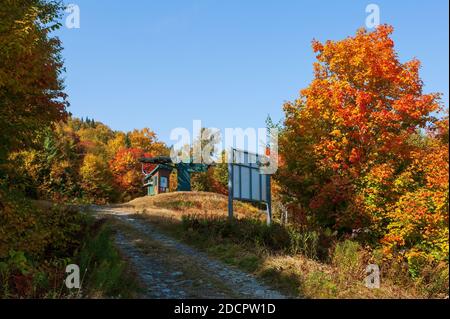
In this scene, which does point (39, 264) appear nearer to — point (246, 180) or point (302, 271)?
point (302, 271)

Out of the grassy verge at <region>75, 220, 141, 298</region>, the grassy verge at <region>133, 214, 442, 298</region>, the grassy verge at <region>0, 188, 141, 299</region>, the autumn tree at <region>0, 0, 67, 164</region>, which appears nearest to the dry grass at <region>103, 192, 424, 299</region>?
the grassy verge at <region>133, 214, 442, 298</region>

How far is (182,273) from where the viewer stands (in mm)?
10656

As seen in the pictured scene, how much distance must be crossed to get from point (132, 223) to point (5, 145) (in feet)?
31.3

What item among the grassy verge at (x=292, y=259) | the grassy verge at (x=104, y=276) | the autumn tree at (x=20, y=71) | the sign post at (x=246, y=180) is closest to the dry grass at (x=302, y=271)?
the grassy verge at (x=292, y=259)

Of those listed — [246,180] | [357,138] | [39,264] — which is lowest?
[39,264]

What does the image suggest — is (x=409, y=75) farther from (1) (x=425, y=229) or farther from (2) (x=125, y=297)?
(2) (x=125, y=297)

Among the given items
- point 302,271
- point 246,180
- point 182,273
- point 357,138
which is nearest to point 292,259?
point 302,271

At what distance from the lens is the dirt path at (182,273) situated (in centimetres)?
914

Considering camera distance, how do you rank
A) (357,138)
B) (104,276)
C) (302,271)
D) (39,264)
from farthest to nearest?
(357,138) → (302,271) → (39,264) → (104,276)

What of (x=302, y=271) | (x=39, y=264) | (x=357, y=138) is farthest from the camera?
(x=357, y=138)

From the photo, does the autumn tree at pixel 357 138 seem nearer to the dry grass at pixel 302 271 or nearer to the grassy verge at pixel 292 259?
the grassy verge at pixel 292 259

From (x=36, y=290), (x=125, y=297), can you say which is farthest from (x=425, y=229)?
(x=36, y=290)

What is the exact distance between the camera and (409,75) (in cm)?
1722

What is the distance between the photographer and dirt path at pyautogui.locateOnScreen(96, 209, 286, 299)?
9140 mm
